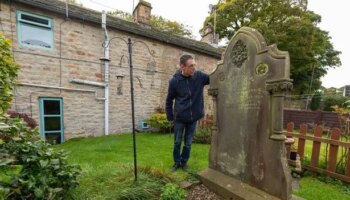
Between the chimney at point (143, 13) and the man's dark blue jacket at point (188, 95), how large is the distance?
874 centimetres

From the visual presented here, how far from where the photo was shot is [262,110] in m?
2.50

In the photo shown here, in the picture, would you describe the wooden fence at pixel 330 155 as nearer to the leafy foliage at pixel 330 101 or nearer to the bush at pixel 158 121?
the bush at pixel 158 121

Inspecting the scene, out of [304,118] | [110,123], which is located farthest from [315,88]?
[110,123]

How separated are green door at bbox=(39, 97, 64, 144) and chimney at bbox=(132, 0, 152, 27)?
5919mm

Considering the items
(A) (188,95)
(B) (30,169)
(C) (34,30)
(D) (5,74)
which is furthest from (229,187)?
(C) (34,30)

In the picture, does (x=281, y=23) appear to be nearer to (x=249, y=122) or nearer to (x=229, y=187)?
(x=249, y=122)

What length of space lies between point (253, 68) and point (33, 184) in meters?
2.74

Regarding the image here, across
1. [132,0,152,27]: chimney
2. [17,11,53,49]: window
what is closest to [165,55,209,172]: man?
[17,11,53,49]: window

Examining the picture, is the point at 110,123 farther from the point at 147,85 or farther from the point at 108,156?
the point at 108,156

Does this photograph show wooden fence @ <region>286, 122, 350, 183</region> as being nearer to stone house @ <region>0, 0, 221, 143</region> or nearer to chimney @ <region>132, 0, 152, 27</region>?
stone house @ <region>0, 0, 221, 143</region>

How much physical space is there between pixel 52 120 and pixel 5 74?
517 centimetres

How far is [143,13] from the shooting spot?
36.6 ft

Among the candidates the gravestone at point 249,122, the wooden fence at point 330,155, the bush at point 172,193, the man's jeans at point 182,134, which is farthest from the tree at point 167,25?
the bush at point 172,193

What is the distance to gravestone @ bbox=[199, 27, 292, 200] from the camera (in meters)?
2.33
